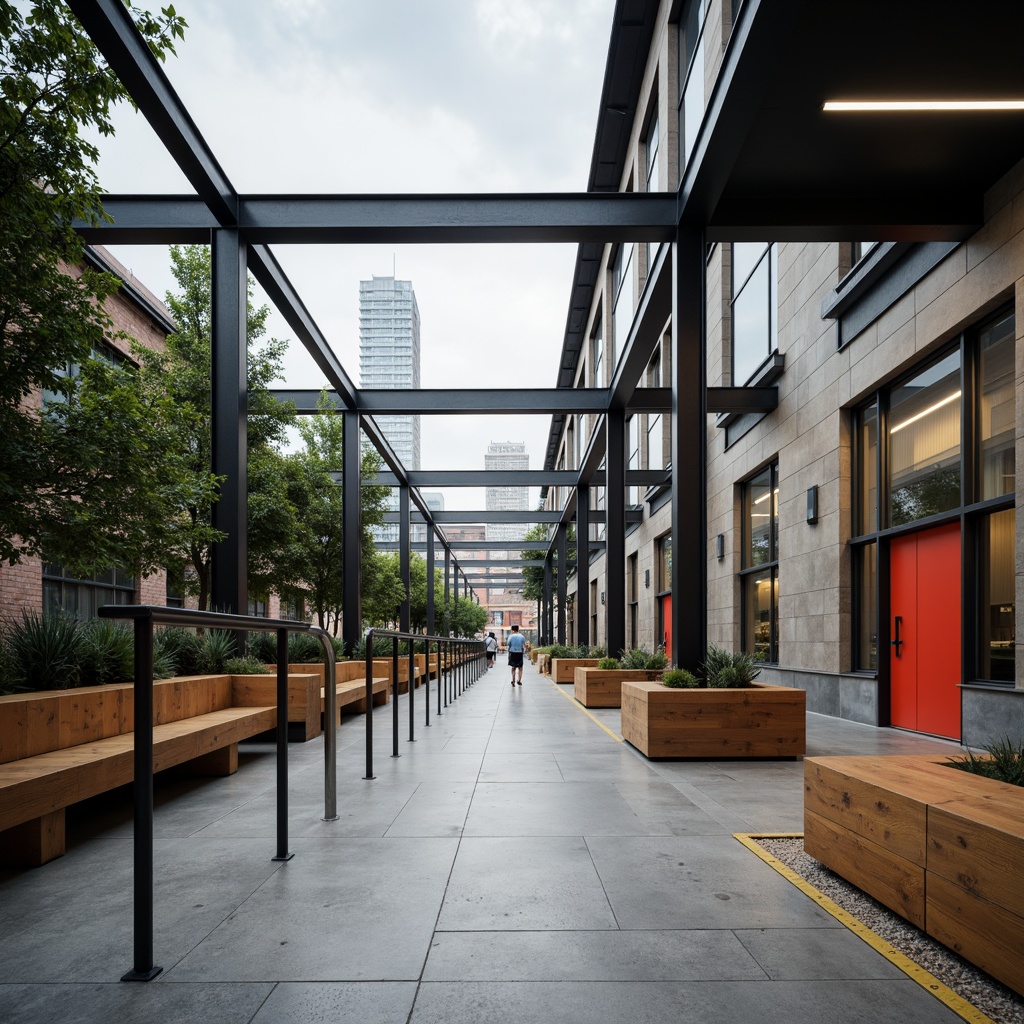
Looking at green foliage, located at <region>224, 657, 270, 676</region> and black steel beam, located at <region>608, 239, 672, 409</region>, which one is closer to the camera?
green foliage, located at <region>224, 657, 270, 676</region>

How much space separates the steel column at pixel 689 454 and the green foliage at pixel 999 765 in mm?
5032

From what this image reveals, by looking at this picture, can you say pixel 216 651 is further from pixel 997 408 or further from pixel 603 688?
pixel 997 408

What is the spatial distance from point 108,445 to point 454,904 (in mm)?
4607

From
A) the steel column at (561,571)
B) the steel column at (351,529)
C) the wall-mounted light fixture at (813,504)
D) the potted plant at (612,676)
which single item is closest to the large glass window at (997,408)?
the wall-mounted light fixture at (813,504)

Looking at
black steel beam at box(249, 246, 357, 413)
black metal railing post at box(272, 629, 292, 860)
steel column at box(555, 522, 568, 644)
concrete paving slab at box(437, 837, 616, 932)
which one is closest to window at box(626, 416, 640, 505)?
steel column at box(555, 522, 568, 644)

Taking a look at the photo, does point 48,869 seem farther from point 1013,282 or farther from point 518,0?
point 518,0

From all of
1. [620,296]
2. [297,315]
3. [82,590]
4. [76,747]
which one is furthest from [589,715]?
[620,296]

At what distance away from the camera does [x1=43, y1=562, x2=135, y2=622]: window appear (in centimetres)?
1584

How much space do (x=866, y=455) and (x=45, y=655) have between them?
10442 millimetres

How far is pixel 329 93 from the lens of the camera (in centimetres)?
1416

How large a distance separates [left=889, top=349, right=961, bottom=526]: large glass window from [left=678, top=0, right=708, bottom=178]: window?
6186 millimetres

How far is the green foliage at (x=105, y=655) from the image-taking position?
6238 mm

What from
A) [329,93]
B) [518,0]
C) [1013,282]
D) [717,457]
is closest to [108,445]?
[1013,282]

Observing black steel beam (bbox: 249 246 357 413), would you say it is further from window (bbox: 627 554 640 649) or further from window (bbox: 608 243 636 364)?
window (bbox: 627 554 640 649)
